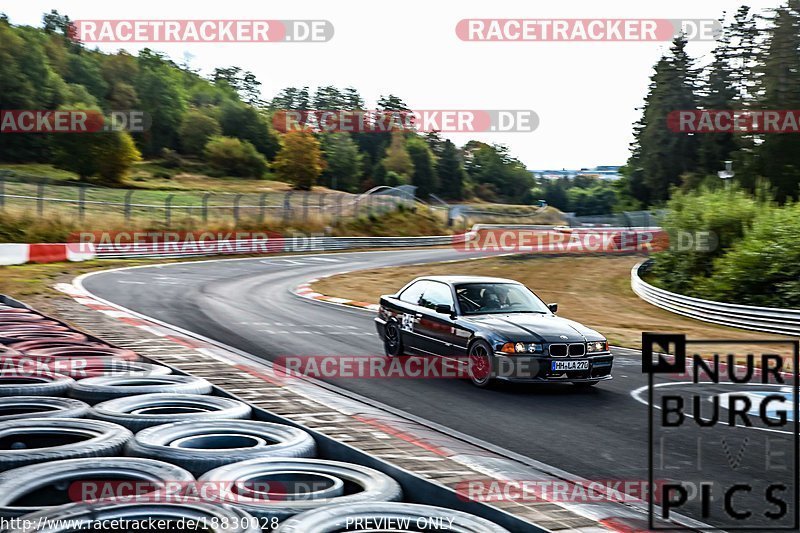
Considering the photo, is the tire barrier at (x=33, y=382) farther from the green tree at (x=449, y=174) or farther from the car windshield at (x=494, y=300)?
the green tree at (x=449, y=174)

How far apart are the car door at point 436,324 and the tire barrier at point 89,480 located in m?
6.20

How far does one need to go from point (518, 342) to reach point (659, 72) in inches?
3649

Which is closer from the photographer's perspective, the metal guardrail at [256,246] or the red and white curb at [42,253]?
the red and white curb at [42,253]

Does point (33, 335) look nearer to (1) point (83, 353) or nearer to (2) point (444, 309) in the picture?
(1) point (83, 353)

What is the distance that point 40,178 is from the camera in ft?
222

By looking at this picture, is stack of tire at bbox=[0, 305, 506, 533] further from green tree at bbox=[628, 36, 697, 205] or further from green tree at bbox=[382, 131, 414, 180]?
green tree at bbox=[382, 131, 414, 180]

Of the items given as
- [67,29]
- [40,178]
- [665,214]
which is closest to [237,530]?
[665,214]

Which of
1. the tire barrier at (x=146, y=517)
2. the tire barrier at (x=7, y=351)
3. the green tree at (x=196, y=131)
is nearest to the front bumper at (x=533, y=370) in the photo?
the tire barrier at (x=7, y=351)

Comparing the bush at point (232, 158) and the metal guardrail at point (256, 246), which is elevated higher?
the bush at point (232, 158)

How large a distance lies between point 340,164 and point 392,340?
3806 inches

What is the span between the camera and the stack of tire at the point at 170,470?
13.2 ft

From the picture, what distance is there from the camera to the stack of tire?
403 centimetres

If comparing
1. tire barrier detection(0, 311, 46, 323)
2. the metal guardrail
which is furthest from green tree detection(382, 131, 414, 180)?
tire barrier detection(0, 311, 46, 323)

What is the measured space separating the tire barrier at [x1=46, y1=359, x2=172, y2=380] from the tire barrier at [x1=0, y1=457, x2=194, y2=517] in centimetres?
331
